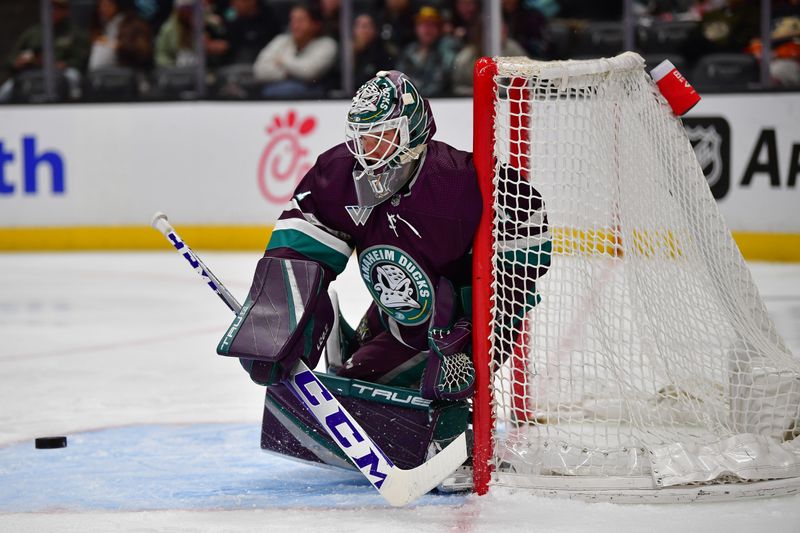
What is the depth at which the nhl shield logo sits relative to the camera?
5852 millimetres

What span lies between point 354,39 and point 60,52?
5.44ft

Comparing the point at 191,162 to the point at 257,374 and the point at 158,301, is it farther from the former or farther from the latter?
the point at 257,374

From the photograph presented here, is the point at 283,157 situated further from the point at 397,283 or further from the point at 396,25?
the point at 397,283

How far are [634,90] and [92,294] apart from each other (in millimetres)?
3442

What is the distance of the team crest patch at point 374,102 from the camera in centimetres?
228

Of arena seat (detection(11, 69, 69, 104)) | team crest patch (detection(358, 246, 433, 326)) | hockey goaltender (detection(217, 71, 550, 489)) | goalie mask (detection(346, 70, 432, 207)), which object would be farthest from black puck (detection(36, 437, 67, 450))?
arena seat (detection(11, 69, 69, 104))

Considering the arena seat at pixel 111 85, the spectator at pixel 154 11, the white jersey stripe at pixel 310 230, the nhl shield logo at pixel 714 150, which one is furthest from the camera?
the spectator at pixel 154 11

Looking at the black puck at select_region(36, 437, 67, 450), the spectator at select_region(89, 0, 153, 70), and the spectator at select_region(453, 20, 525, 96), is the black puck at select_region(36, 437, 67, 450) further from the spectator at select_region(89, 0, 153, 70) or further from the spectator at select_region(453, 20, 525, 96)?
the spectator at select_region(89, 0, 153, 70)

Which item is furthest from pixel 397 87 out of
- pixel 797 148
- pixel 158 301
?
pixel 797 148

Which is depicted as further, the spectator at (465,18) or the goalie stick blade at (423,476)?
the spectator at (465,18)

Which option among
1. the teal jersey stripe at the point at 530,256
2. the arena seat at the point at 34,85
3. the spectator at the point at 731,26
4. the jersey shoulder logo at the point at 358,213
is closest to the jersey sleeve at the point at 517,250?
the teal jersey stripe at the point at 530,256

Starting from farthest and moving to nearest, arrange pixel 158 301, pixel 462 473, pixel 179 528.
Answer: pixel 158 301, pixel 462 473, pixel 179 528

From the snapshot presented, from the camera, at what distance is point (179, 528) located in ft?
7.27

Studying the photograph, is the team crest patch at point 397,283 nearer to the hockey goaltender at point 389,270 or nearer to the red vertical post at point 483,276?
the hockey goaltender at point 389,270
